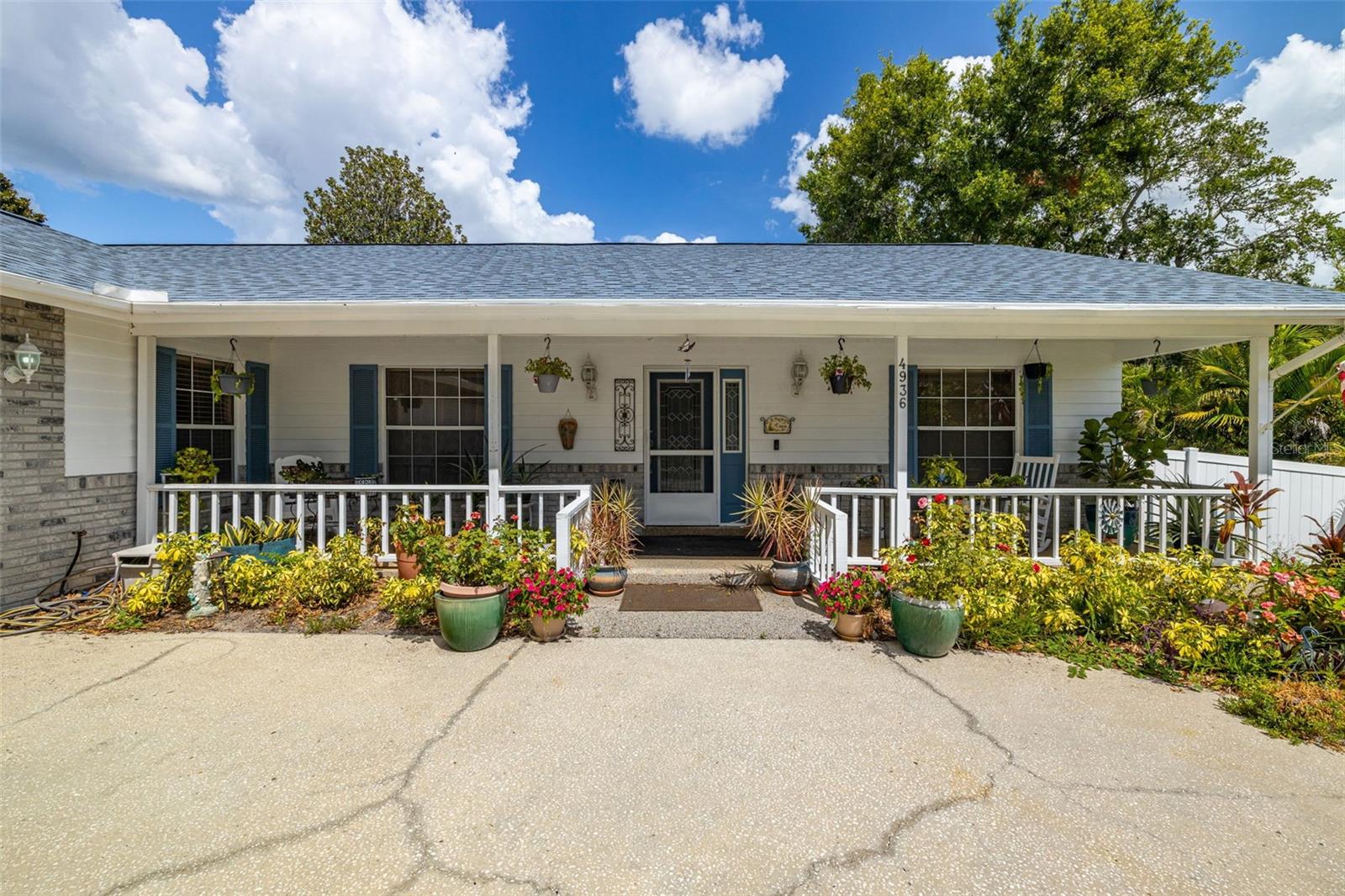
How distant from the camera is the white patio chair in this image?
6.25 m

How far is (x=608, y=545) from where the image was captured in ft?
17.6

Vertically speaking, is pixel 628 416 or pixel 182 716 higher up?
pixel 628 416

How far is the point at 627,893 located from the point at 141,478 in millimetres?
5931

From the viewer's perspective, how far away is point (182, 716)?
9.98 ft

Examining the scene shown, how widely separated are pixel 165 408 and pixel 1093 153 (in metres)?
19.4

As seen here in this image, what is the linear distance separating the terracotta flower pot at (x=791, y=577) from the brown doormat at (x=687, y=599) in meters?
0.26

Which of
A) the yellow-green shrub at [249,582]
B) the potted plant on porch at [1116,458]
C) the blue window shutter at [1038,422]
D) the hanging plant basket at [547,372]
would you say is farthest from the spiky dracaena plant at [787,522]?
the yellow-green shrub at [249,582]

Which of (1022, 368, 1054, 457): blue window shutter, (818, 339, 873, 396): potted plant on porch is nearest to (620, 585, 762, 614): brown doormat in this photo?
(818, 339, 873, 396): potted plant on porch

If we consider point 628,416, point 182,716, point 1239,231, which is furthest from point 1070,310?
point 1239,231

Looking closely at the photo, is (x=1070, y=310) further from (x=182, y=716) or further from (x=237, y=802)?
(x=182, y=716)

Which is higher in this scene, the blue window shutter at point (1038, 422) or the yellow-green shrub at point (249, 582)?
the blue window shutter at point (1038, 422)

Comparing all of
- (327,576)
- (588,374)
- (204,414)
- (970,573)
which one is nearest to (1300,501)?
(970,573)

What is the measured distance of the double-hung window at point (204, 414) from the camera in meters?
5.92

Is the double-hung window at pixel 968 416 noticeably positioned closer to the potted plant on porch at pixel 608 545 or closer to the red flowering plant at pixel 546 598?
the potted plant on porch at pixel 608 545
